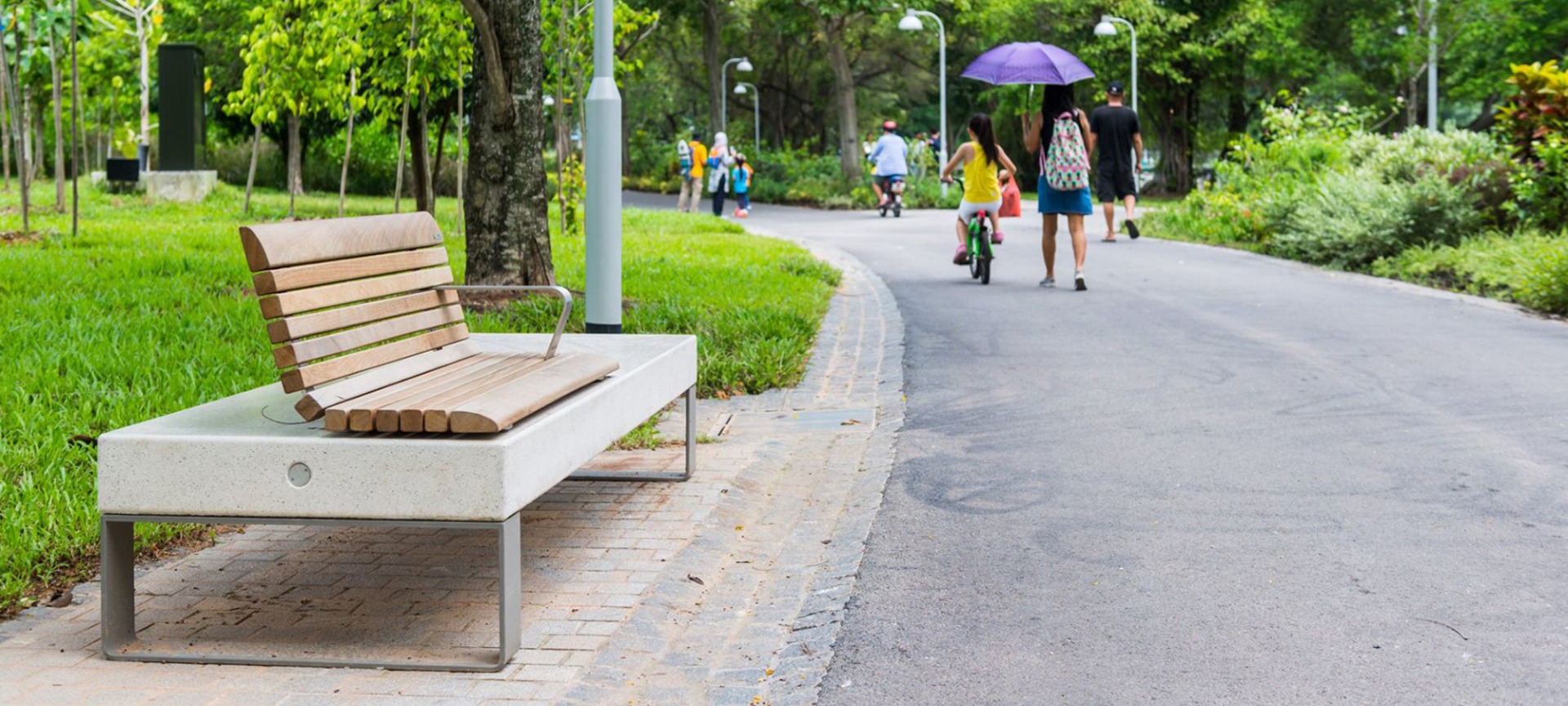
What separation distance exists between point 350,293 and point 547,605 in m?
1.15

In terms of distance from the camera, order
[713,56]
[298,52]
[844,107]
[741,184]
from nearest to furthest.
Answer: [298,52], [741,184], [844,107], [713,56]

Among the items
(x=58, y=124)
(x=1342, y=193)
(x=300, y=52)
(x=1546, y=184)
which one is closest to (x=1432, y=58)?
(x=1342, y=193)

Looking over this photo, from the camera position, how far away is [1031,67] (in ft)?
54.9

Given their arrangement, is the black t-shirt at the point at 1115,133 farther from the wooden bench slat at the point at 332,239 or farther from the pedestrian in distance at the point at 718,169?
the wooden bench slat at the point at 332,239

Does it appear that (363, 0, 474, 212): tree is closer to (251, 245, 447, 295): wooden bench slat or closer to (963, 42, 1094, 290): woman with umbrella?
(963, 42, 1094, 290): woman with umbrella

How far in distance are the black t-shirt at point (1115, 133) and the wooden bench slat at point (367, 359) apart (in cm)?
1514

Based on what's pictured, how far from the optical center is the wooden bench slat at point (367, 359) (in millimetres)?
4742

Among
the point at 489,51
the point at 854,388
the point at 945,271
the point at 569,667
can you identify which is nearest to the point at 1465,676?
the point at 569,667

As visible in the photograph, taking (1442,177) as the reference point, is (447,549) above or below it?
below

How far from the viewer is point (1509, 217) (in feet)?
56.6

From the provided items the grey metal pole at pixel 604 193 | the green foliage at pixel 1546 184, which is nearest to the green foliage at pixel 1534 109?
the green foliage at pixel 1546 184

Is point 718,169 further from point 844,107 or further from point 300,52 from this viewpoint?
point 300,52

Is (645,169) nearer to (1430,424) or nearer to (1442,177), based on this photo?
(1442,177)

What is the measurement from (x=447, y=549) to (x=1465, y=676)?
Result: 3.16 meters
